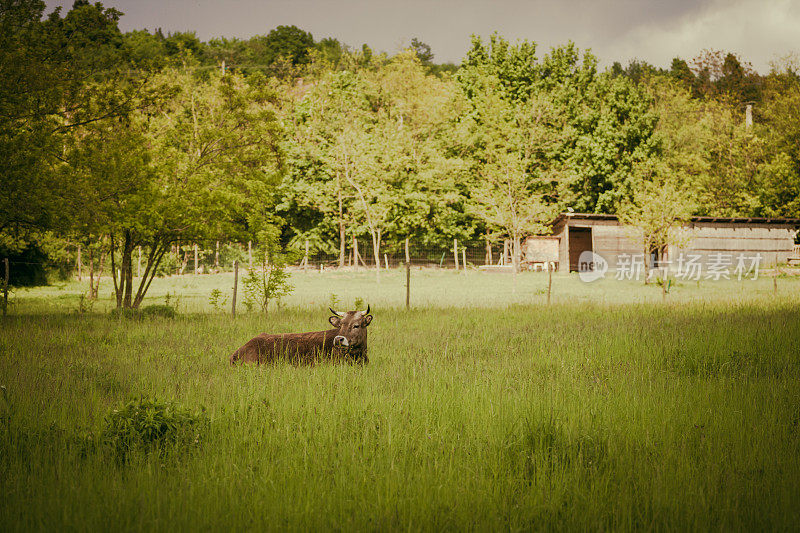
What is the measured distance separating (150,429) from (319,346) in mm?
3777

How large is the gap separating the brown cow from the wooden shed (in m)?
36.4

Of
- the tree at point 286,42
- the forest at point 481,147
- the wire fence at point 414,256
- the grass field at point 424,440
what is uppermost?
the tree at point 286,42

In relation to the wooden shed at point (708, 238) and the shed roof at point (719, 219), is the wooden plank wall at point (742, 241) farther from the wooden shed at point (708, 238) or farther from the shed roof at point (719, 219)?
the shed roof at point (719, 219)

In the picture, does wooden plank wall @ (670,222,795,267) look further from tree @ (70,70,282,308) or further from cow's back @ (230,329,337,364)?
cow's back @ (230,329,337,364)

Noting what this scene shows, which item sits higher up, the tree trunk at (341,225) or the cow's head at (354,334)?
the tree trunk at (341,225)

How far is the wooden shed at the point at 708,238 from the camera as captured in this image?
4134 cm

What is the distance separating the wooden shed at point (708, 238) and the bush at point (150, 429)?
39890mm

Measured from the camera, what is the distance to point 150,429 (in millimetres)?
4613

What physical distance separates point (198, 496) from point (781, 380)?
7.02 metres

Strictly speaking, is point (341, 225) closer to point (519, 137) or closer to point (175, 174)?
point (519, 137)

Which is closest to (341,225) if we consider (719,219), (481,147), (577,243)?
(481,147)

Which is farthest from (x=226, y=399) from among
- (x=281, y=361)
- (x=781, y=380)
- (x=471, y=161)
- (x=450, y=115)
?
(x=450, y=115)

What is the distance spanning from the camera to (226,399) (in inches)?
231

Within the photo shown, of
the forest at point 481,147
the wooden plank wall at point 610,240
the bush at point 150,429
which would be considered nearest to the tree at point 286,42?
the forest at point 481,147
